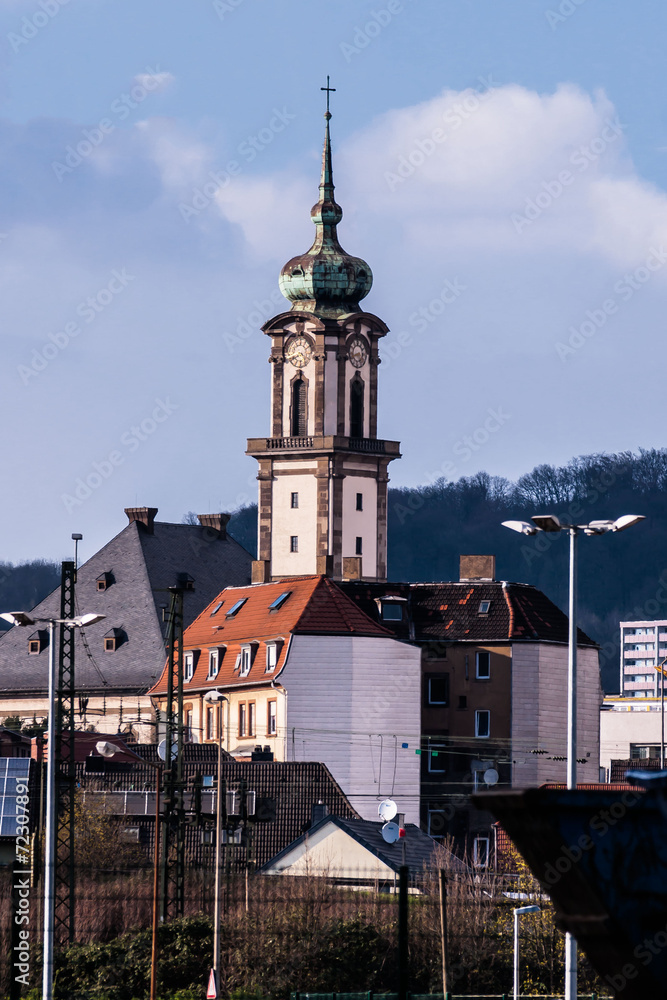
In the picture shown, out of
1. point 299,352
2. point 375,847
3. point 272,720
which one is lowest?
point 375,847

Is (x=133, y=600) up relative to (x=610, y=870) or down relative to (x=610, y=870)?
up

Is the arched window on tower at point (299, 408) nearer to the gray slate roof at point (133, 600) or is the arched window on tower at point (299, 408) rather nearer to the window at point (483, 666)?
the gray slate roof at point (133, 600)

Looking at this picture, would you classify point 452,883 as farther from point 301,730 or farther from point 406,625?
point 406,625

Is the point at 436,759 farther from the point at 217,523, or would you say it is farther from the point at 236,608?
the point at 217,523

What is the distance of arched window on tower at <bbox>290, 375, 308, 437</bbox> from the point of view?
413 ft

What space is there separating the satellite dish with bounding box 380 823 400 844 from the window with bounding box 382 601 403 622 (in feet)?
102

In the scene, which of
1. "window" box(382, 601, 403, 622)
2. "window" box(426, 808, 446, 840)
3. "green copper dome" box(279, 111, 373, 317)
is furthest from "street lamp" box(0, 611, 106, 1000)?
"green copper dome" box(279, 111, 373, 317)

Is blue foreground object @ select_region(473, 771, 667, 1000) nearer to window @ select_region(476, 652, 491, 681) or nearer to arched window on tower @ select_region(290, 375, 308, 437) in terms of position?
window @ select_region(476, 652, 491, 681)

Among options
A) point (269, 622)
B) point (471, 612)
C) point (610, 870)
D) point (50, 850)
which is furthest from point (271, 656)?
point (610, 870)

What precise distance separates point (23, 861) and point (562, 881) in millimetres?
52777

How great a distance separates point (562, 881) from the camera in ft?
26.7

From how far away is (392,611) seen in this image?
4097 inches

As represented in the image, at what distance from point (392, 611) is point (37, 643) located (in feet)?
125

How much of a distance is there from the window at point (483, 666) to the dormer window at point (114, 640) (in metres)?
36.8
